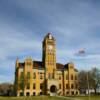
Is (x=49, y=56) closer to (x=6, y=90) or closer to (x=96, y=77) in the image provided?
(x=96, y=77)

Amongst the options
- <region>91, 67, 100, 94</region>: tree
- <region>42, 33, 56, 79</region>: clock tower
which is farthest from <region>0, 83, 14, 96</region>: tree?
<region>91, 67, 100, 94</region>: tree

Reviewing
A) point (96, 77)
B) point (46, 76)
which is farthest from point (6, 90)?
point (96, 77)

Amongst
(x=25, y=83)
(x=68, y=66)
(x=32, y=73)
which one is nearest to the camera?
(x=25, y=83)

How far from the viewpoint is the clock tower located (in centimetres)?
10212

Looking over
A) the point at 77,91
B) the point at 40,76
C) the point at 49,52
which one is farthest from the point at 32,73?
the point at 77,91

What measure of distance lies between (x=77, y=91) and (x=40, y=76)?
1897 centimetres

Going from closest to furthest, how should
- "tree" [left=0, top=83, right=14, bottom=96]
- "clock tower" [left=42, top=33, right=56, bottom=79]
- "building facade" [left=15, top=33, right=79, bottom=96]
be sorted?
"building facade" [left=15, top=33, right=79, bottom=96] < "clock tower" [left=42, top=33, right=56, bottom=79] < "tree" [left=0, top=83, right=14, bottom=96]

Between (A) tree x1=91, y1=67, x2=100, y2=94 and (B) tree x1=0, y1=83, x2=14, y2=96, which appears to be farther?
(B) tree x1=0, y1=83, x2=14, y2=96

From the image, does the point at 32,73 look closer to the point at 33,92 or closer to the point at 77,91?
the point at 33,92

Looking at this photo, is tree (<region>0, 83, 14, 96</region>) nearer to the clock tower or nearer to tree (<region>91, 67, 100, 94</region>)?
the clock tower

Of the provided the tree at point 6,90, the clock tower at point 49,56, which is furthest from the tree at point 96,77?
the tree at point 6,90

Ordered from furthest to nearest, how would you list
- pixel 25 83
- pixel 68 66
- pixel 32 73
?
pixel 68 66 → pixel 32 73 → pixel 25 83

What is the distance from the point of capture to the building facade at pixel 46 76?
96394 mm

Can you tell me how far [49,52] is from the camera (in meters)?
104
